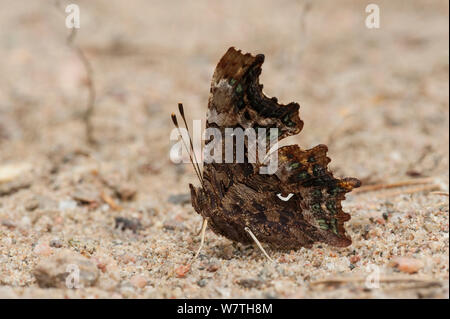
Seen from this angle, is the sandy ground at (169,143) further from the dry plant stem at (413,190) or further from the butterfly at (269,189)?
the butterfly at (269,189)

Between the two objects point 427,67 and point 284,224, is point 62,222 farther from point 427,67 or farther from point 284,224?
point 427,67

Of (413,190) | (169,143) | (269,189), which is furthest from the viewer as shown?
(169,143)

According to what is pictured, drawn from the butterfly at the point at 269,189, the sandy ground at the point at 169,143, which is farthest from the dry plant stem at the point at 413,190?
the butterfly at the point at 269,189

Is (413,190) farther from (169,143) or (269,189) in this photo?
(169,143)

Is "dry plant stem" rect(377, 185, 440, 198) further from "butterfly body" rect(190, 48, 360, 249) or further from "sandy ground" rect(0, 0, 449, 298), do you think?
"butterfly body" rect(190, 48, 360, 249)

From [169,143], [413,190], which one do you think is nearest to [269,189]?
[413,190]

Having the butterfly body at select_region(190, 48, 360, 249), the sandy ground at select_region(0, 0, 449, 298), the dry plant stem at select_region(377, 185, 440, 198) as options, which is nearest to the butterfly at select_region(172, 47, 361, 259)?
the butterfly body at select_region(190, 48, 360, 249)
